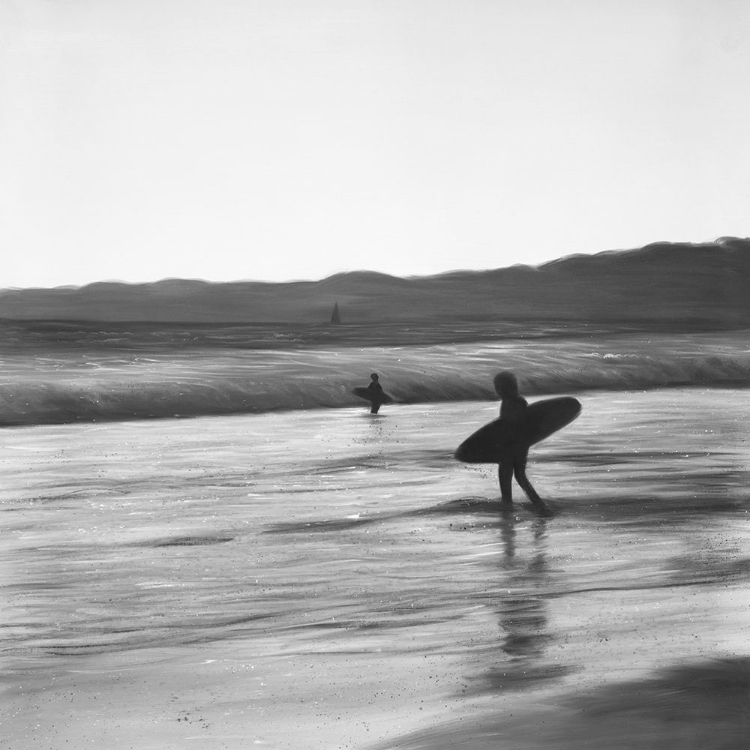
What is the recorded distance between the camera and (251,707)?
17.2 ft

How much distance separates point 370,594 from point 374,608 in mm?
430

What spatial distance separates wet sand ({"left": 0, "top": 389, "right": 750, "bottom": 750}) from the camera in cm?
498

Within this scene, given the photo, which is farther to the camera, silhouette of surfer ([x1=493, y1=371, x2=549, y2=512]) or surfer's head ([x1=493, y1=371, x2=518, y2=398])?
surfer's head ([x1=493, y1=371, x2=518, y2=398])

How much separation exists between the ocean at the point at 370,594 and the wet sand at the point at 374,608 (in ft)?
0.07

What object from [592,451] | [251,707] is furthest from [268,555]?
[592,451]

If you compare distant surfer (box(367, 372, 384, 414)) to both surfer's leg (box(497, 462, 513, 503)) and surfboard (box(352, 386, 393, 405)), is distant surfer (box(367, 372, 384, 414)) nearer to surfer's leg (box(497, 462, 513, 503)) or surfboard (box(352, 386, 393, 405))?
surfboard (box(352, 386, 393, 405))

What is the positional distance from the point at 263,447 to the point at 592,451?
4.88 metres

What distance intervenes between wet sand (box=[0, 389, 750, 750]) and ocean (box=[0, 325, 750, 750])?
2 centimetres

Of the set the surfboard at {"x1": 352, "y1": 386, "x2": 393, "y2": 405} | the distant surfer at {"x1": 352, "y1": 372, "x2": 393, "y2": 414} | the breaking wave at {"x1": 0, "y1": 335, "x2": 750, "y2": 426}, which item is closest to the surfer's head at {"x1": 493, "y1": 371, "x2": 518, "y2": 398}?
the surfboard at {"x1": 352, "y1": 386, "x2": 393, "y2": 405}

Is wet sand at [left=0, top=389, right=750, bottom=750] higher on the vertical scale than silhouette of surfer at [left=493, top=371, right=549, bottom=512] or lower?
lower

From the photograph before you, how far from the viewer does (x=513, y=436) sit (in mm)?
11023

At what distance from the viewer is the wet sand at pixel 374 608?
4980 mm

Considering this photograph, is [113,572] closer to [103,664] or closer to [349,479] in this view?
[103,664]

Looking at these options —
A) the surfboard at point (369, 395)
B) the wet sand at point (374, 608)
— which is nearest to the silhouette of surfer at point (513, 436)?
the wet sand at point (374, 608)
